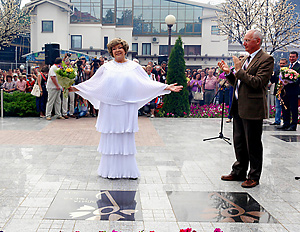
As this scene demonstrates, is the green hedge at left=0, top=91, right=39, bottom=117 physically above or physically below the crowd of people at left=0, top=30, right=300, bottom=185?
below

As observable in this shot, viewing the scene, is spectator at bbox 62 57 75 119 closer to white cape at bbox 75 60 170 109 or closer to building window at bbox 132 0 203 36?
white cape at bbox 75 60 170 109

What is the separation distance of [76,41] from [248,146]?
3994 cm

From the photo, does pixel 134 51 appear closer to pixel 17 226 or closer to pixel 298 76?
pixel 298 76

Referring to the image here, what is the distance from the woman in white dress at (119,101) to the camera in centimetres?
584

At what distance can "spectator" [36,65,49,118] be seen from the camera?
44.8 feet

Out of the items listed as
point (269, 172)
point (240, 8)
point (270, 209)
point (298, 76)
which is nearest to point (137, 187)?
point (270, 209)

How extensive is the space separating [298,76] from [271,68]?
20.2 ft

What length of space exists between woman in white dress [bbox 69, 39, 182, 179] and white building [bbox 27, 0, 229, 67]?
3704 centimetres

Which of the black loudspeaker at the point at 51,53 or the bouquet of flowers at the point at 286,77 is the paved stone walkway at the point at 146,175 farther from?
the black loudspeaker at the point at 51,53

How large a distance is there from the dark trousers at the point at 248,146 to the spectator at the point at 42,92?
30.6 feet

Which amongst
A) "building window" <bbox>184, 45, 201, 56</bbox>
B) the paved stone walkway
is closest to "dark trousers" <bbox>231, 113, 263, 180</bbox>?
the paved stone walkway

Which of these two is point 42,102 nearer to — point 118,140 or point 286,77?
point 286,77

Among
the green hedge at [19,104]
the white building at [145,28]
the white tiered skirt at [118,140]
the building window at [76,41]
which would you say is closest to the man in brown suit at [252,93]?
the white tiered skirt at [118,140]

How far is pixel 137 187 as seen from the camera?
5594 mm
